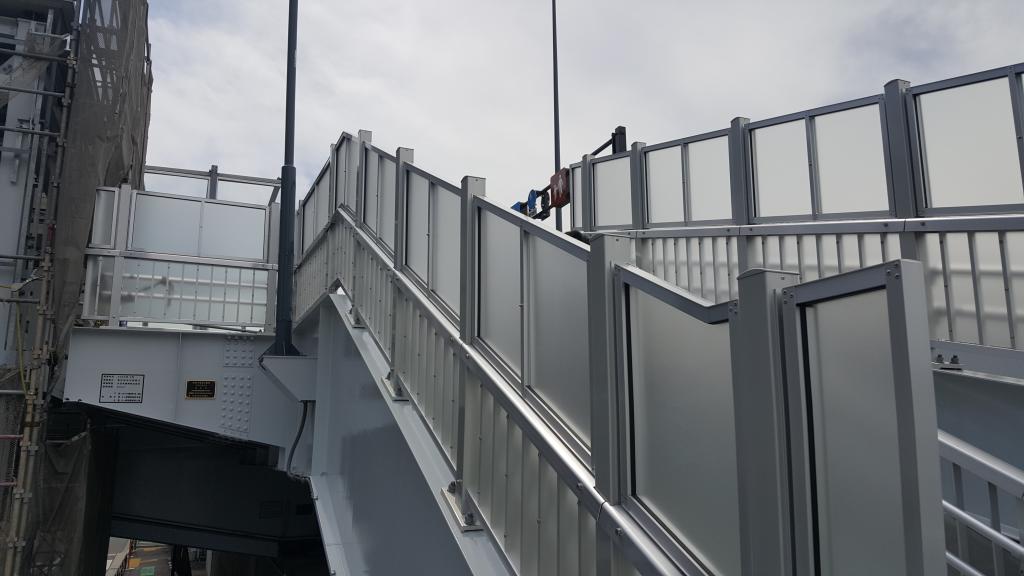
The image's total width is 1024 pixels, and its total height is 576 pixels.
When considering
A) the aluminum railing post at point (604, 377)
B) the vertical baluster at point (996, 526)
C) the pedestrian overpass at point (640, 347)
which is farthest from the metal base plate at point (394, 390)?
the vertical baluster at point (996, 526)

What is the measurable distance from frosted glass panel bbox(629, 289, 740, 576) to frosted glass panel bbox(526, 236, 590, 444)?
391 mm

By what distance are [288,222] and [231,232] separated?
199cm

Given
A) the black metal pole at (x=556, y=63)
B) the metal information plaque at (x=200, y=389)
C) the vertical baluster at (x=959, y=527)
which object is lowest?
the vertical baluster at (x=959, y=527)

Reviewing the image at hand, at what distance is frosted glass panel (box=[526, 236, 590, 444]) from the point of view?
2676 mm

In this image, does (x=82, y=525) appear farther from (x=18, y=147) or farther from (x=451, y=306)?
(x=451, y=306)

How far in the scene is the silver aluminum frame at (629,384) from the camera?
6.75ft

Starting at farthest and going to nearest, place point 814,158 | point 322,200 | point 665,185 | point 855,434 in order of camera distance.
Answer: point 322,200
point 665,185
point 814,158
point 855,434

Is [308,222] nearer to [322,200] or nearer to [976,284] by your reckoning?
[322,200]

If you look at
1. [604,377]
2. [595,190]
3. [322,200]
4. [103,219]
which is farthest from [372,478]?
[103,219]

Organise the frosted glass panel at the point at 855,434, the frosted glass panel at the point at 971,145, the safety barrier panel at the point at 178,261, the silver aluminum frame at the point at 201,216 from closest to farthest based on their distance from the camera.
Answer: the frosted glass panel at the point at 855,434 → the frosted glass panel at the point at 971,145 → the safety barrier panel at the point at 178,261 → the silver aluminum frame at the point at 201,216

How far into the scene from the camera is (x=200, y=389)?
8695 millimetres

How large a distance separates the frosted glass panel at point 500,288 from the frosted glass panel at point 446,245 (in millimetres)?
325

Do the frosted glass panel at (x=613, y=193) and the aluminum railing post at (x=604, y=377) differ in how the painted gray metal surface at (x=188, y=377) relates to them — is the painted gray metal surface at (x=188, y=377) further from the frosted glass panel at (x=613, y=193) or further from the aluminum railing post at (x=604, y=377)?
the aluminum railing post at (x=604, y=377)

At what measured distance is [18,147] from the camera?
27.4 feet
